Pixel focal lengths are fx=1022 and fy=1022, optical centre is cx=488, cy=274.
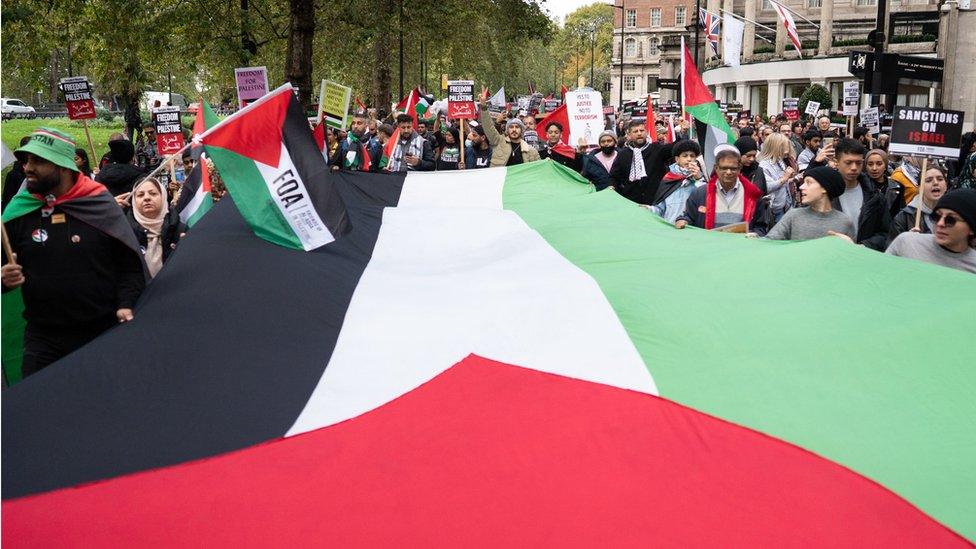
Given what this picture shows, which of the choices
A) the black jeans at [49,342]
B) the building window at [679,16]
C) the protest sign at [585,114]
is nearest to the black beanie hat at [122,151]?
the black jeans at [49,342]

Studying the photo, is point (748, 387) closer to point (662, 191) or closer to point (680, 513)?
point (680, 513)

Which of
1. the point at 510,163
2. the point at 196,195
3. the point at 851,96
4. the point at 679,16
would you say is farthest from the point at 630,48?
the point at 196,195

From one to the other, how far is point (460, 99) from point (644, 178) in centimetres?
499

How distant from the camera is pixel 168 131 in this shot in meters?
14.2

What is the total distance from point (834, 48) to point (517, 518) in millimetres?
65400

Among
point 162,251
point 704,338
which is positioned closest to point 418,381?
point 704,338

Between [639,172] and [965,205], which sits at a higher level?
[965,205]

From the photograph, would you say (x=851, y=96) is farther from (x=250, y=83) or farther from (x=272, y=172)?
(x=272, y=172)

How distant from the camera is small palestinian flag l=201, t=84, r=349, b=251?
6.71 m

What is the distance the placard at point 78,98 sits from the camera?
51.5 feet

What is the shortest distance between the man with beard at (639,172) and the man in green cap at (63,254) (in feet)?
26.1

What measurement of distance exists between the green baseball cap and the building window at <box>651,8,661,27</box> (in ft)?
391

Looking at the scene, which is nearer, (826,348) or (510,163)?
(826,348)

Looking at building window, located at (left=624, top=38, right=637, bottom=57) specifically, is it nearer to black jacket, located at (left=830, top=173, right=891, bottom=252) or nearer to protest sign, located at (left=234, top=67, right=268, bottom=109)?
protest sign, located at (left=234, top=67, right=268, bottom=109)
